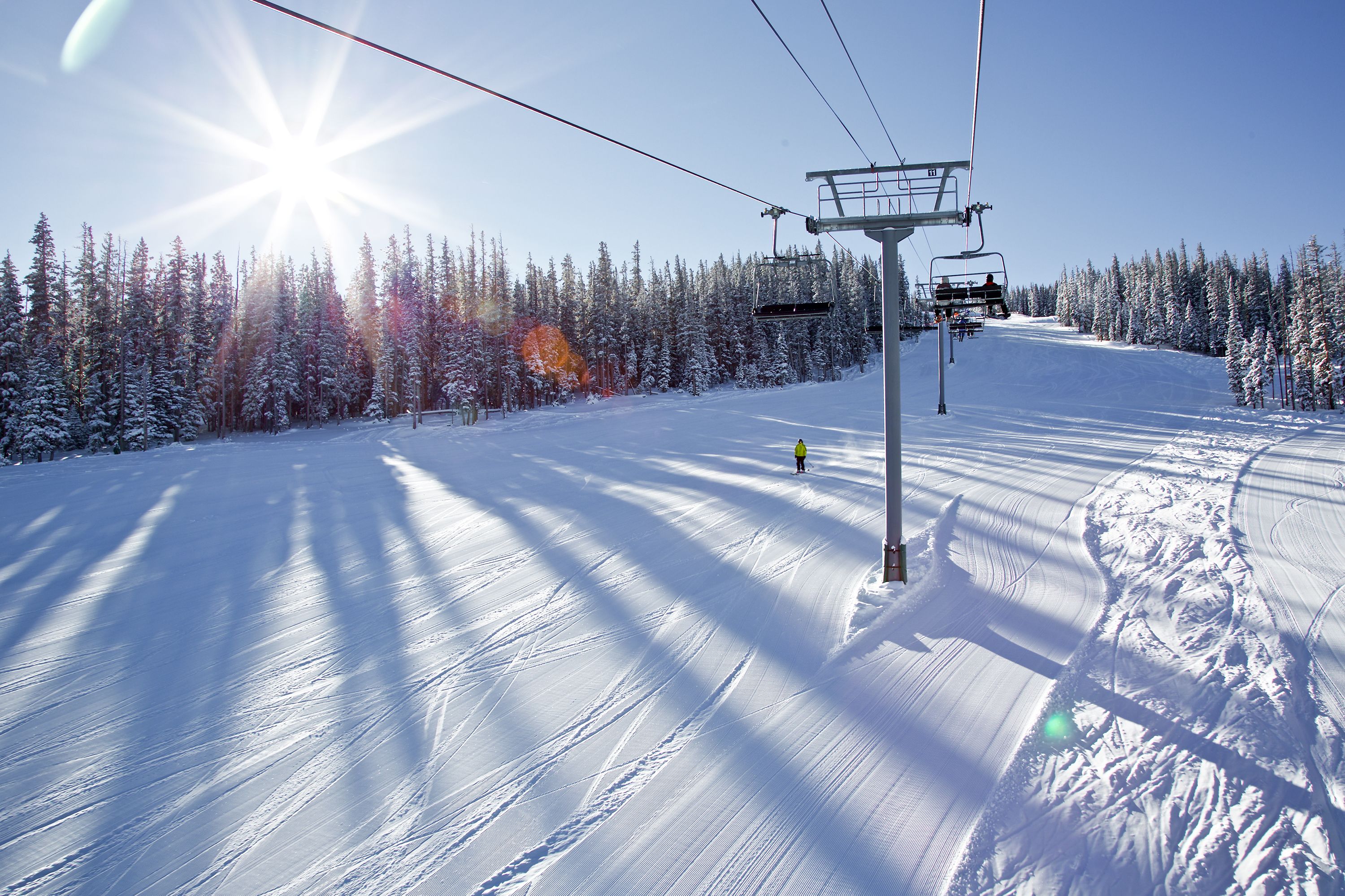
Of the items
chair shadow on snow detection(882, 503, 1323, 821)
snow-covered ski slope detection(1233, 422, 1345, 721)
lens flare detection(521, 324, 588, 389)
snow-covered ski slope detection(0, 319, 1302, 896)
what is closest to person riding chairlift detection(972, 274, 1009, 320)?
snow-covered ski slope detection(0, 319, 1302, 896)

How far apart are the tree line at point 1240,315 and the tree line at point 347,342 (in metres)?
26.8

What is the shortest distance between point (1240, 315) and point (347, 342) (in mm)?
108055

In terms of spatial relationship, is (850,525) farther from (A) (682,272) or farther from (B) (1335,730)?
(A) (682,272)

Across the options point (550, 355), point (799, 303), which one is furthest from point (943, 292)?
point (550, 355)

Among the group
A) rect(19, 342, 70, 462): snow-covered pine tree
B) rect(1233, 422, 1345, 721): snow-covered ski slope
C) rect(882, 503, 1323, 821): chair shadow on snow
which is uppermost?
rect(19, 342, 70, 462): snow-covered pine tree

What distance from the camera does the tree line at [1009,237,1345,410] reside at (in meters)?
40.3

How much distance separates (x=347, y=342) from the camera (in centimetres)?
5262

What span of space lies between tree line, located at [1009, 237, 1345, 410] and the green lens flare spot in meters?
49.2

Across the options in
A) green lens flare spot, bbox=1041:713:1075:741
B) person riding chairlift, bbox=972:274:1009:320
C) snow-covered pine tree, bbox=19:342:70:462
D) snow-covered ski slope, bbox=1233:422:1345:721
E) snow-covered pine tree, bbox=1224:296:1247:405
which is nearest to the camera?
green lens flare spot, bbox=1041:713:1075:741

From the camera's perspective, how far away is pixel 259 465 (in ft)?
71.1

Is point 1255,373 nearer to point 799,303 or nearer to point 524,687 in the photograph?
point 799,303

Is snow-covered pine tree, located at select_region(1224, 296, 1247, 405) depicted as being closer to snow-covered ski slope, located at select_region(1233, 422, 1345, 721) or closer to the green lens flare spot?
snow-covered ski slope, located at select_region(1233, 422, 1345, 721)

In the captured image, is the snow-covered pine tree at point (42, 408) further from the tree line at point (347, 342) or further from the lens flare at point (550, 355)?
the lens flare at point (550, 355)

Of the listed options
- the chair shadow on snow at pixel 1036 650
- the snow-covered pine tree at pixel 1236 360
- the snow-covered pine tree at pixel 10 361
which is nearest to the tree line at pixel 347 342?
the snow-covered pine tree at pixel 10 361
